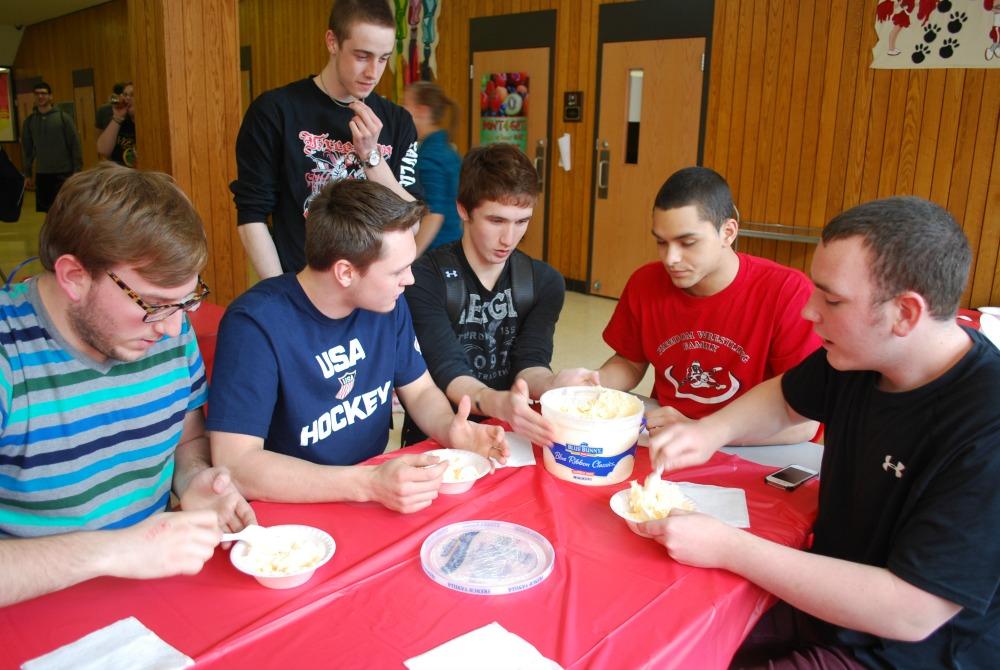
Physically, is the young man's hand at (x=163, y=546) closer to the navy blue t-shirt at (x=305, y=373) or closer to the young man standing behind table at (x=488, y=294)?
the navy blue t-shirt at (x=305, y=373)

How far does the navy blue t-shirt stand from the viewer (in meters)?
1.58

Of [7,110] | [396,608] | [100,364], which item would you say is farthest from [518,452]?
[7,110]

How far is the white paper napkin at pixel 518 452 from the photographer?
68.4 inches

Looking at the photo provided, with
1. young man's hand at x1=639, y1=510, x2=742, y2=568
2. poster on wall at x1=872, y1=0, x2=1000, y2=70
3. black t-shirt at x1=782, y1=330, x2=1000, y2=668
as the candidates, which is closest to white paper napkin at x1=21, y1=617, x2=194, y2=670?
young man's hand at x1=639, y1=510, x2=742, y2=568

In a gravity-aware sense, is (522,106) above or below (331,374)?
above

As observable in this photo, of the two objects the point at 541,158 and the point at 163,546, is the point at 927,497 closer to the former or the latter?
the point at 163,546

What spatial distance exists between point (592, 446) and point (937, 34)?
16.0 ft

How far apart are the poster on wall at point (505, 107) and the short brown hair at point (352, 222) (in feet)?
19.7

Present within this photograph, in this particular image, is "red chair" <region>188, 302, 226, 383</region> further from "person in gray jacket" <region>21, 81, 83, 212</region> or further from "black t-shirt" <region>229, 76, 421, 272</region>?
"person in gray jacket" <region>21, 81, 83, 212</region>

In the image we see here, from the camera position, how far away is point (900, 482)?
53.7 inches

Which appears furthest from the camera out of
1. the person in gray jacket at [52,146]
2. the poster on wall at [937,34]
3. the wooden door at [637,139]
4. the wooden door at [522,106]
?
the person in gray jacket at [52,146]

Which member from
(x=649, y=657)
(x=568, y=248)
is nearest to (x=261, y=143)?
(x=649, y=657)

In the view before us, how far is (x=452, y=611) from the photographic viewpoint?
46.1 inches

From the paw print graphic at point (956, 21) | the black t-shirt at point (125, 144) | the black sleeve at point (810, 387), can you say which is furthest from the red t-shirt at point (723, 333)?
the black t-shirt at point (125, 144)
